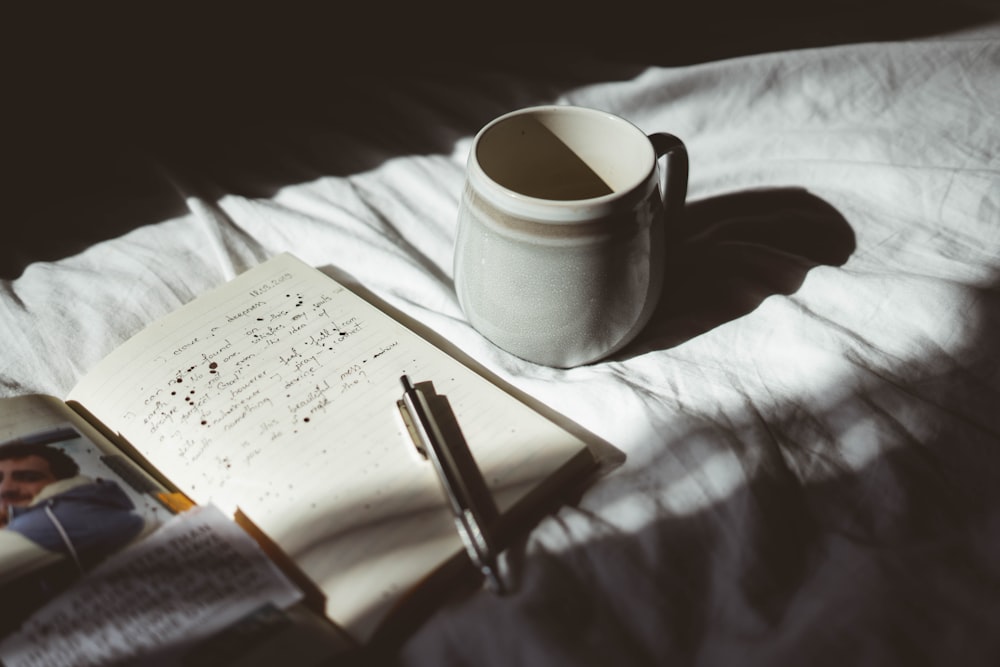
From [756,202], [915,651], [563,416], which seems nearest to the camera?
[915,651]

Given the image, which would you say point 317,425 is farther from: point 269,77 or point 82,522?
point 269,77

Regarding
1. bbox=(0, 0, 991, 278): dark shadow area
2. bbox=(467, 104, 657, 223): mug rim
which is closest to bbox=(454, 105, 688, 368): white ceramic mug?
bbox=(467, 104, 657, 223): mug rim

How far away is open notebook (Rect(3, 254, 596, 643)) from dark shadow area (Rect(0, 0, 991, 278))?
202 millimetres

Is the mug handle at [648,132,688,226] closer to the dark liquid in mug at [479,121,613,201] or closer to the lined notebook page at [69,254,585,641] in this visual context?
the dark liquid in mug at [479,121,613,201]

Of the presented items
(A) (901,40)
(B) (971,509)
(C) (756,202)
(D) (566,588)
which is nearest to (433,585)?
(D) (566,588)

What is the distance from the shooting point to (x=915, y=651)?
375 millimetres

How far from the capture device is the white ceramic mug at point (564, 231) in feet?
1.44

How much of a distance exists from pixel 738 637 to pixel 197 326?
432mm

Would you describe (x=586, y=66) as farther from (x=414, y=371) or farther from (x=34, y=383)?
(x=34, y=383)

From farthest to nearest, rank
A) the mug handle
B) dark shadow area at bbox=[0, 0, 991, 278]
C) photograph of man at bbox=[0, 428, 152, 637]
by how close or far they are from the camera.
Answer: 1. dark shadow area at bbox=[0, 0, 991, 278]
2. the mug handle
3. photograph of man at bbox=[0, 428, 152, 637]

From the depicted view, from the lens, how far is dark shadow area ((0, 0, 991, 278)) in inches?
26.4

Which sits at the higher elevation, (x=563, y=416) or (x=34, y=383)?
(x=34, y=383)

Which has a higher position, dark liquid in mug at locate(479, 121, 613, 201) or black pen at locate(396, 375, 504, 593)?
dark liquid in mug at locate(479, 121, 613, 201)

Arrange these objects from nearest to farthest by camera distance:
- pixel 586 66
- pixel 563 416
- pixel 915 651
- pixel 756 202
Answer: pixel 915 651 → pixel 563 416 → pixel 756 202 → pixel 586 66
